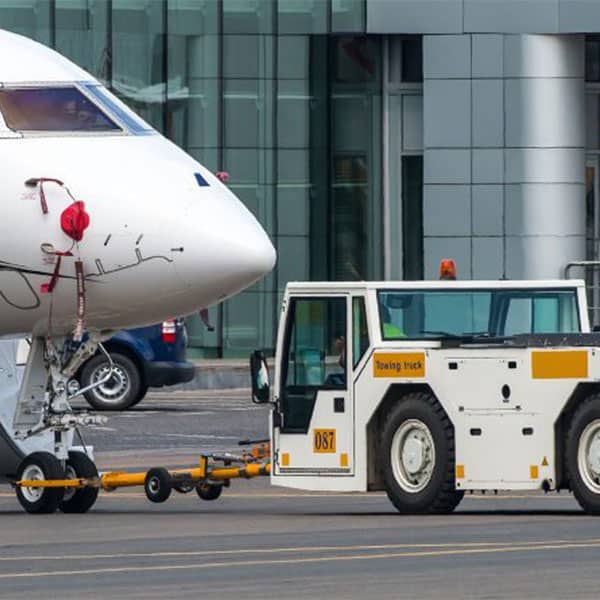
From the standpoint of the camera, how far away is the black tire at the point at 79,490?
1833 centimetres

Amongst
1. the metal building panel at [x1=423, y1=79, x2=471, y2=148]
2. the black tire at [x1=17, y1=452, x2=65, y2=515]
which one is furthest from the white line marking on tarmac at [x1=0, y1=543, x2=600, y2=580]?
the metal building panel at [x1=423, y1=79, x2=471, y2=148]

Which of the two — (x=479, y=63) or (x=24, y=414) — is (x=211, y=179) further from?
(x=479, y=63)

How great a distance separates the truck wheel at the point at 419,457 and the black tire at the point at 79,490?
193cm

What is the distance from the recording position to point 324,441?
18.4 m

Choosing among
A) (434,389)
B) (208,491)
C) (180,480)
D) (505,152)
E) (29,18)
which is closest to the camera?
(434,389)

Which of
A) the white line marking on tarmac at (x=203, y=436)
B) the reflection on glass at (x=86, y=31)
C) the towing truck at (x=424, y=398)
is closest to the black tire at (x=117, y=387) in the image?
the white line marking on tarmac at (x=203, y=436)

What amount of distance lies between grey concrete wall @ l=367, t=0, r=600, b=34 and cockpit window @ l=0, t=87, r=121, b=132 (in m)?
26.3

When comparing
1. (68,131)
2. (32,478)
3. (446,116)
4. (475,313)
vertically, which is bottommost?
(32,478)

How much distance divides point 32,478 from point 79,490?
34 cm

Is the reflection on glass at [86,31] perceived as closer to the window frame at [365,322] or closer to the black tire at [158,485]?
the black tire at [158,485]

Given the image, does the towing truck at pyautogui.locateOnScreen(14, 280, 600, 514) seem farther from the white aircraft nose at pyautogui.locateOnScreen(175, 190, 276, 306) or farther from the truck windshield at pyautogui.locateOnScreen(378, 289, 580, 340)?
the white aircraft nose at pyautogui.locateOnScreen(175, 190, 276, 306)

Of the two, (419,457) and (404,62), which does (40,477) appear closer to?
(419,457)

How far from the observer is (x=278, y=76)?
44.6 meters

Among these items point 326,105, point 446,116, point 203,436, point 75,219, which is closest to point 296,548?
point 75,219
